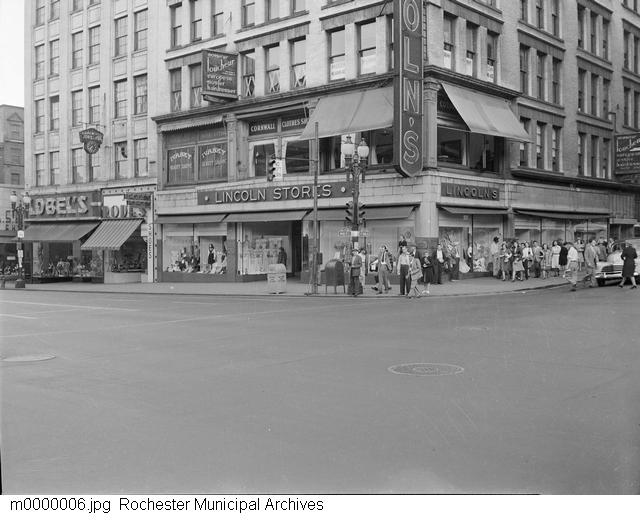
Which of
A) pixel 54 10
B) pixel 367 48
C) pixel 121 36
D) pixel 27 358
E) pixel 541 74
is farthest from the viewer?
pixel 54 10

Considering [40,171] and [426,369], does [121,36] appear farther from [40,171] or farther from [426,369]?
[426,369]

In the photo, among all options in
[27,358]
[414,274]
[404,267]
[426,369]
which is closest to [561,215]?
[404,267]

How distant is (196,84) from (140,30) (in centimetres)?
621

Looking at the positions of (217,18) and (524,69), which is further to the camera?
(217,18)

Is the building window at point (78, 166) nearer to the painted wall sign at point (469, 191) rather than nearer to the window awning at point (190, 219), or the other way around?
the window awning at point (190, 219)

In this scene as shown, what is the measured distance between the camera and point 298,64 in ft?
110

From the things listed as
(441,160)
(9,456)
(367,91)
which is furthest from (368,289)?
(9,456)

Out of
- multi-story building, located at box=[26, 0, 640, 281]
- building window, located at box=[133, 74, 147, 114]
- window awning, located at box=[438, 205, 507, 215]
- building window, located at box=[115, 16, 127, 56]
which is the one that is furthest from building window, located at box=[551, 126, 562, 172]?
building window, located at box=[115, 16, 127, 56]

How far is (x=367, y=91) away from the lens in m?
30.6

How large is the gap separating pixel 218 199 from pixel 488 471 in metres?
32.6

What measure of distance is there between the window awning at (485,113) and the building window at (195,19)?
15.2 meters

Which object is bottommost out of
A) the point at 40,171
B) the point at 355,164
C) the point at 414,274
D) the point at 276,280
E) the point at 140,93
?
the point at 276,280

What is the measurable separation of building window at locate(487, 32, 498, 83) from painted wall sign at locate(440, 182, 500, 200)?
17.5 feet

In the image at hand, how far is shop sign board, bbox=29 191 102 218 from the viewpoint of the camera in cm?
4306
